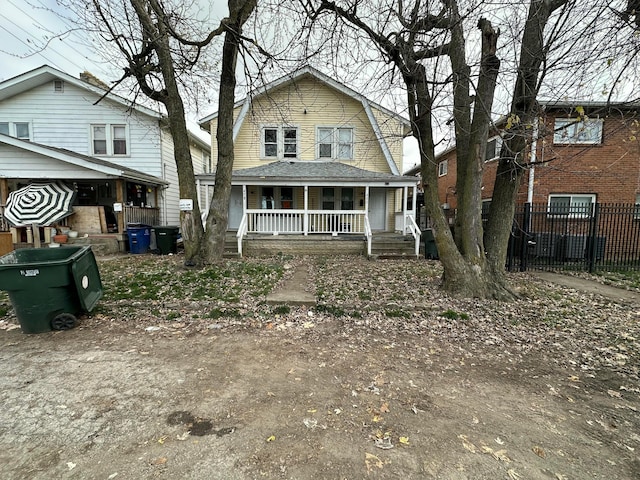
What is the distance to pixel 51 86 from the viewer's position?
13.8 metres

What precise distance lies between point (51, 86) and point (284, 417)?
58.8 feet

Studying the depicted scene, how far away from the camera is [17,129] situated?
1392 centimetres

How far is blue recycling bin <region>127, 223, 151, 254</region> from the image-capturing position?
12.1 meters

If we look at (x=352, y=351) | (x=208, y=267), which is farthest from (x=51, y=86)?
(x=352, y=351)

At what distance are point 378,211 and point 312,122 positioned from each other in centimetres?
501

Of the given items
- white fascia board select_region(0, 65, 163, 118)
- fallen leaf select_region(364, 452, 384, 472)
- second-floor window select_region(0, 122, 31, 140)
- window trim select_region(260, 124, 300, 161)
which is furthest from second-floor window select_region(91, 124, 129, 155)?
fallen leaf select_region(364, 452, 384, 472)

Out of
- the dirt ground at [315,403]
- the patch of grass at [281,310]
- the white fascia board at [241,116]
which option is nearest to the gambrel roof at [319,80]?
the white fascia board at [241,116]

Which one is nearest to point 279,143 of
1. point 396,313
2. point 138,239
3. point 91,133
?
point 138,239

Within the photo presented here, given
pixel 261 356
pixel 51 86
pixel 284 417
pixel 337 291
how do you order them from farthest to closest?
pixel 51 86 → pixel 337 291 → pixel 261 356 → pixel 284 417

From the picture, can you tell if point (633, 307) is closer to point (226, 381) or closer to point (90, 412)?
point (226, 381)

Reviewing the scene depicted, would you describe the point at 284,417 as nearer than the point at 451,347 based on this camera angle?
Yes

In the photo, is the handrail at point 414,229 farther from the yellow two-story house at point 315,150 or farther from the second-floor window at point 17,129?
the second-floor window at point 17,129

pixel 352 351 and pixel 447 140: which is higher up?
pixel 447 140

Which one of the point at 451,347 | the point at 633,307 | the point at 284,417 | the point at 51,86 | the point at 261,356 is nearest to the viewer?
the point at 284,417
